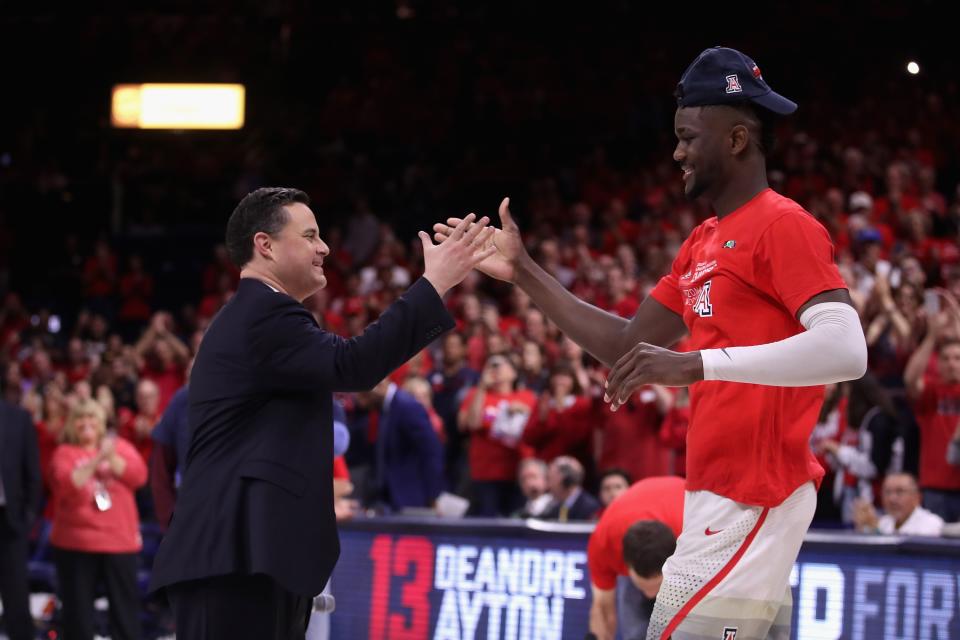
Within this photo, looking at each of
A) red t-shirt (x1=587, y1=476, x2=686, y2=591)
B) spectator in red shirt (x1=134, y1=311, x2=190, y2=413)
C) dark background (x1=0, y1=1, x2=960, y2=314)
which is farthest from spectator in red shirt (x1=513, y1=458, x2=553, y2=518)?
dark background (x1=0, y1=1, x2=960, y2=314)

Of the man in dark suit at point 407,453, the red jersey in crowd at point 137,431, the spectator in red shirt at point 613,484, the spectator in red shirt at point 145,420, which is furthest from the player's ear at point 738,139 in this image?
the spectator in red shirt at point 145,420

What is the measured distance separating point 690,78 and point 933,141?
449 inches

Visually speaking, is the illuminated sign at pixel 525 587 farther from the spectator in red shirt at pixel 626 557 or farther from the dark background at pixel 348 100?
the dark background at pixel 348 100

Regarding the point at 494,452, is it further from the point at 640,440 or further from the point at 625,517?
the point at 625,517

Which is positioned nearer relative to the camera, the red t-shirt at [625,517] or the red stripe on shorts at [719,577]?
the red stripe on shorts at [719,577]

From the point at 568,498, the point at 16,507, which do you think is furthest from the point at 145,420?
the point at 568,498

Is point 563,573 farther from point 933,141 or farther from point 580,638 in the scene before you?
point 933,141

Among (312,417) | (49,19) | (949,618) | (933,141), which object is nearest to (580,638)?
(949,618)

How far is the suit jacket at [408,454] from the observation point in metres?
10.2

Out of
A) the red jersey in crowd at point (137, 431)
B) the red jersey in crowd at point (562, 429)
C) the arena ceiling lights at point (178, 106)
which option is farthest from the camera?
the arena ceiling lights at point (178, 106)

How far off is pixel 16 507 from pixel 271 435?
22.6ft

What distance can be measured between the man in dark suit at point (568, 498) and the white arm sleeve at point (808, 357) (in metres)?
5.70

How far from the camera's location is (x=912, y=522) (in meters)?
7.80

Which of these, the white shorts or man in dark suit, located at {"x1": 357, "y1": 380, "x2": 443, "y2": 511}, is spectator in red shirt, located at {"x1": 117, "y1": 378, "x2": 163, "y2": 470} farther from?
the white shorts
